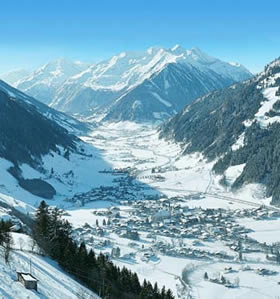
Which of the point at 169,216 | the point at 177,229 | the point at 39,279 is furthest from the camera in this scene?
the point at 169,216

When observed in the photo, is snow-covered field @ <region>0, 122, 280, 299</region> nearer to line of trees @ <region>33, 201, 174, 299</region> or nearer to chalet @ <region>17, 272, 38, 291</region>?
line of trees @ <region>33, 201, 174, 299</region>

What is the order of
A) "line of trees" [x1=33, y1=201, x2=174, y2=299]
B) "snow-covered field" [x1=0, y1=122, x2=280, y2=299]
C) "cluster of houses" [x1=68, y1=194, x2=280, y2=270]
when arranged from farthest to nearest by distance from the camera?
"cluster of houses" [x1=68, y1=194, x2=280, y2=270] < "snow-covered field" [x1=0, y1=122, x2=280, y2=299] < "line of trees" [x1=33, y1=201, x2=174, y2=299]

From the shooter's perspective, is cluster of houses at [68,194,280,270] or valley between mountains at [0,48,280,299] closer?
valley between mountains at [0,48,280,299]

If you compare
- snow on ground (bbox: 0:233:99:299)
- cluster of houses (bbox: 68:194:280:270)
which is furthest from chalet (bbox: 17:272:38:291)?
cluster of houses (bbox: 68:194:280:270)

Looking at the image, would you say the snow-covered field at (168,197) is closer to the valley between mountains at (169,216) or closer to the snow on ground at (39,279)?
the valley between mountains at (169,216)

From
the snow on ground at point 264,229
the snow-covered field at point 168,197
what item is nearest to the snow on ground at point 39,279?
the snow-covered field at point 168,197

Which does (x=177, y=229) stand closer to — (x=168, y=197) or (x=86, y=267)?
(x=168, y=197)

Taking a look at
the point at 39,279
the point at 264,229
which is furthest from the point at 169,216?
the point at 39,279

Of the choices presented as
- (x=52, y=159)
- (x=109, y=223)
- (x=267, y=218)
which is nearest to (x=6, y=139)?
(x=52, y=159)

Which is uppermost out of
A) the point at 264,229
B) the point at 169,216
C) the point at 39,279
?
the point at 264,229
